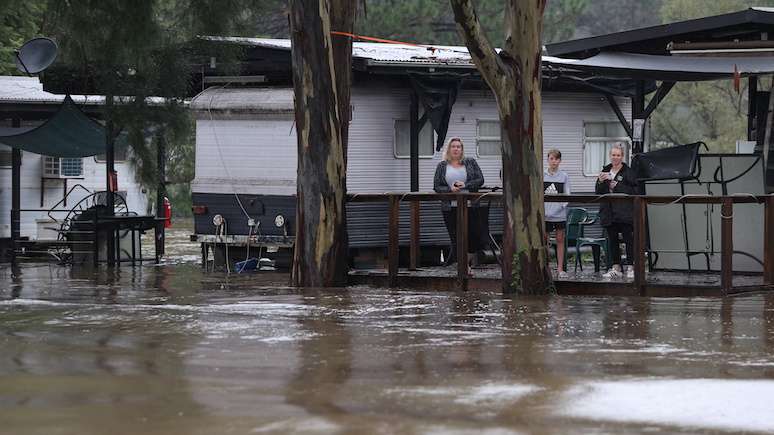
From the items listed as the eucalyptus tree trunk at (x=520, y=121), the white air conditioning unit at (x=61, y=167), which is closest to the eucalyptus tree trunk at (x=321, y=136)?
the eucalyptus tree trunk at (x=520, y=121)

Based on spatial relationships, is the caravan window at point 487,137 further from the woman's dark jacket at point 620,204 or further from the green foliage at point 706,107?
the green foliage at point 706,107

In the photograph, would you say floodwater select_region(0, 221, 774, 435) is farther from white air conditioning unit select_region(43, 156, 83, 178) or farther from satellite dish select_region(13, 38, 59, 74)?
white air conditioning unit select_region(43, 156, 83, 178)

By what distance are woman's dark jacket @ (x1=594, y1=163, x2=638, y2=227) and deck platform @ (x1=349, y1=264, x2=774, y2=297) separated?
2.31 feet

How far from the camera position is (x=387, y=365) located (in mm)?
8102

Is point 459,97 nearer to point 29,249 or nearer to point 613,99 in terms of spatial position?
point 613,99

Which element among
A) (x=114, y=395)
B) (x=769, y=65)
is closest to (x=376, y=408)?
(x=114, y=395)

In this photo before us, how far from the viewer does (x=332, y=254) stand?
1434 centimetres

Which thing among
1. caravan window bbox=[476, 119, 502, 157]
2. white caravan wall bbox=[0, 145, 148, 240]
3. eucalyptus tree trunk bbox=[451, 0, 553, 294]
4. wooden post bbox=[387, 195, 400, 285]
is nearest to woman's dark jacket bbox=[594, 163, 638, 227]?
eucalyptus tree trunk bbox=[451, 0, 553, 294]

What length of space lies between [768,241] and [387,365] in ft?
20.8

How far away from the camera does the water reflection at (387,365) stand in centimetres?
647

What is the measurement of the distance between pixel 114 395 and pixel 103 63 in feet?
40.8

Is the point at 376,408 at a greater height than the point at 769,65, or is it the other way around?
the point at 769,65

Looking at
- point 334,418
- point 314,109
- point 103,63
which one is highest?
point 103,63

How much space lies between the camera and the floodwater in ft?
21.2
